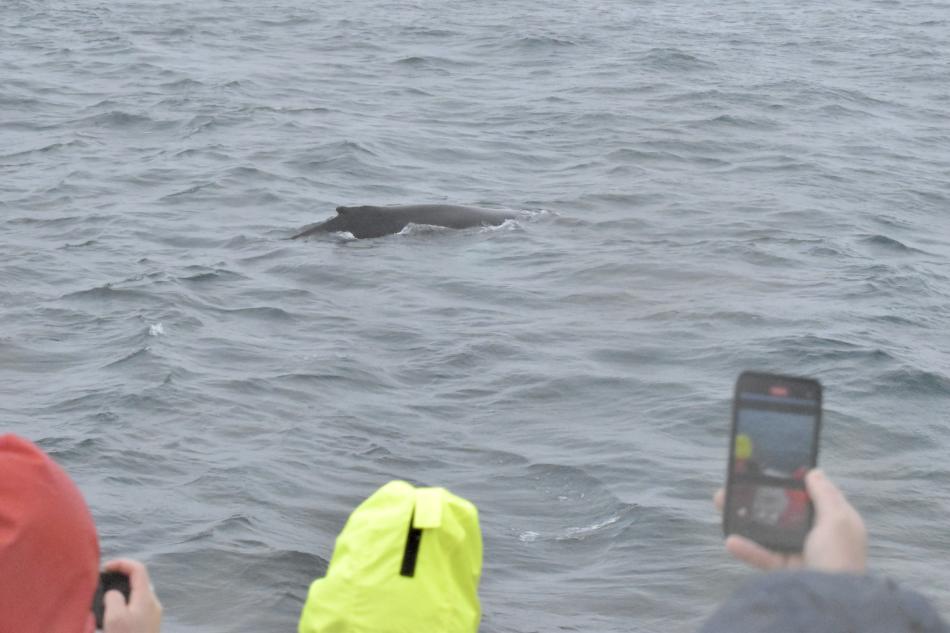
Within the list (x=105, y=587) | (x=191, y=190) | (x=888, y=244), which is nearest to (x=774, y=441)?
(x=105, y=587)

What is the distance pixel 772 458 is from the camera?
3359 mm

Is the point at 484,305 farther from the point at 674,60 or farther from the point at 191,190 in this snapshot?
the point at 674,60

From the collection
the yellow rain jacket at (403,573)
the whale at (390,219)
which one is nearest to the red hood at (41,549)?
the yellow rain jacket at (403,573)

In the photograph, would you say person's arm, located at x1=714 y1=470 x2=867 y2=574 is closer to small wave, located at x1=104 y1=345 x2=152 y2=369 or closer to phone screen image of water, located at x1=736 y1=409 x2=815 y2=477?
phone screen image of water, located at x1=736 y1=409 x2=815 y2=477

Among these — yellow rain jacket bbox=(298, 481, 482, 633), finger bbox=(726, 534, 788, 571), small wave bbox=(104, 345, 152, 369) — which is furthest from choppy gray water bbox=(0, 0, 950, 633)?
finger bbox=(726, 534, 788, 571)

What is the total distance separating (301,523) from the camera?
10.1 m

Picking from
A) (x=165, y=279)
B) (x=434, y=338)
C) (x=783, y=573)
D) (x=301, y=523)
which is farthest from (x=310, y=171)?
(x=783, y=573)

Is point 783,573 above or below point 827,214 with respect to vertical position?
above

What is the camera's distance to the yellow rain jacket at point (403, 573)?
222 inches

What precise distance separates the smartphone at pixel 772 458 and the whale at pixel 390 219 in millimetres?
13944

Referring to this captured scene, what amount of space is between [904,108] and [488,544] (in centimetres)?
1957

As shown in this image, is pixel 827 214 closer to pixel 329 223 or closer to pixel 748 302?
pixel 748 302

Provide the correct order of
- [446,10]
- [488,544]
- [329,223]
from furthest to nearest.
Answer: [446,10] < [329,223] < [488,544]

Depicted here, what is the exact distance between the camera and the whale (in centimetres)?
1748
